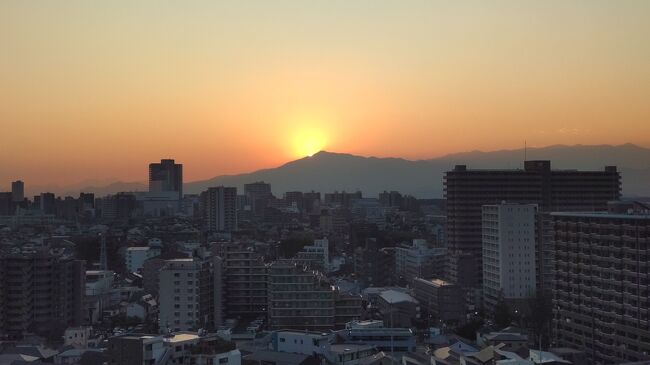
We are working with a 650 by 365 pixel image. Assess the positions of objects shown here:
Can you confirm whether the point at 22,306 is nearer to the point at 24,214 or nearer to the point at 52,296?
the point at 52,296

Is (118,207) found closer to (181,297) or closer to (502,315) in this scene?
(181,297)

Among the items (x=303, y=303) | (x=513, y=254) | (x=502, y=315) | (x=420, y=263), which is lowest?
(x=502, y=315)

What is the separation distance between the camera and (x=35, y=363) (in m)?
12.2

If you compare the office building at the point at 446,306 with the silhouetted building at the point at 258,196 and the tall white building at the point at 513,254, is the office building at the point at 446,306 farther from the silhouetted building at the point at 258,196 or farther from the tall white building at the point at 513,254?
the silhouetted building at the point at 258,196

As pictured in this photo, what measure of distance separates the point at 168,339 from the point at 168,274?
5714 mm

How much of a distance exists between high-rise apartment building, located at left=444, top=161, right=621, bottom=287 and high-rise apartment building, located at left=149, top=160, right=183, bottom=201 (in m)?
69.9

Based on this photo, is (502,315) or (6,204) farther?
(6,204)

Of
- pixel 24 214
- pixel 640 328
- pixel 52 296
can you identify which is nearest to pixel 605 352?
pixel 640 328

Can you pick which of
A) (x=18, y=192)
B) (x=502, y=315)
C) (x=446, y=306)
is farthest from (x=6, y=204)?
(x=502, y=315)

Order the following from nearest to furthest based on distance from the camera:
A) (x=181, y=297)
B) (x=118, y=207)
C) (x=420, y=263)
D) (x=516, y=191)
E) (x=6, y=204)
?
(x=181, y=297) < (x=420, y=263) < (x=516, y=191) < (x=6, y=204) < (x=118, y=207)

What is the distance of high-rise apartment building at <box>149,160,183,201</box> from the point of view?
3760 inches

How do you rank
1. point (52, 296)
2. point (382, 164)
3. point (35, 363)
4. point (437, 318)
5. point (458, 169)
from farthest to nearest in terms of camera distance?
1. point (382, 164)
2. point (458, 169)
3. point (437, 318)
4. point (52, 296)
5. point (35, 363)

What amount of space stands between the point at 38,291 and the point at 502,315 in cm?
1165

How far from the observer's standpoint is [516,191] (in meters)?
28.8
